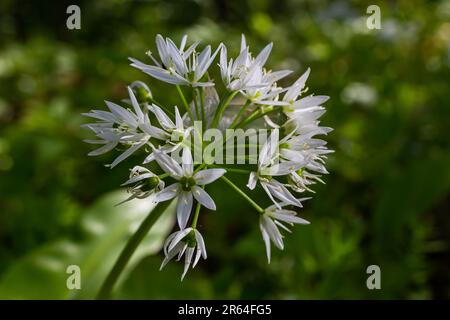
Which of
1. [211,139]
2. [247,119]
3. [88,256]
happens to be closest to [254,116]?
[247,119]

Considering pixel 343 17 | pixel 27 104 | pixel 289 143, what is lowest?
pixel 289 143

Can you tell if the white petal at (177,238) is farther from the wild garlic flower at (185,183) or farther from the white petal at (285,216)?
the white petal at (285,216)

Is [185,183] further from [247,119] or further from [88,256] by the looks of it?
[88,256]

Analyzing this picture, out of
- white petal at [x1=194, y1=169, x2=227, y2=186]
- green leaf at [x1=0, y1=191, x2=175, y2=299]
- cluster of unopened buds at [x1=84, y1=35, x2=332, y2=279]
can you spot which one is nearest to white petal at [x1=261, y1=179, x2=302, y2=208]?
cluster of unopened buds at [x1=84, y1=35, x2=332, y2=279]

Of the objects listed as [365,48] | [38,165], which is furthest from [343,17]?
[38,165]

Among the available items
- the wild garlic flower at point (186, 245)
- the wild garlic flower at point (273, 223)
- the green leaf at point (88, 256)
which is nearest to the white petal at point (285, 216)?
the wild garlic flower at point (273, 223)

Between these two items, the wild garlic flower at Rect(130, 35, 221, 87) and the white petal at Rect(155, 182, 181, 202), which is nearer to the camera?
the white petal at Rect(155, 182, 181, 202)

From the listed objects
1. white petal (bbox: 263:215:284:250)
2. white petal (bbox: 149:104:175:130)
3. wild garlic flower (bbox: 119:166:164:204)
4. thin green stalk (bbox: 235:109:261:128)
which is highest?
thin green stalk (bbox: 235:109:261:128)

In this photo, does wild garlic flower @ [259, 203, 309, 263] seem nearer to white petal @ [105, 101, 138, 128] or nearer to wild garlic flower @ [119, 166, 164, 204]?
wild garlic flower @ [119, 166, 164, 204]

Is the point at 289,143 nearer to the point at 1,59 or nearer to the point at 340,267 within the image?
the point at 340,267
